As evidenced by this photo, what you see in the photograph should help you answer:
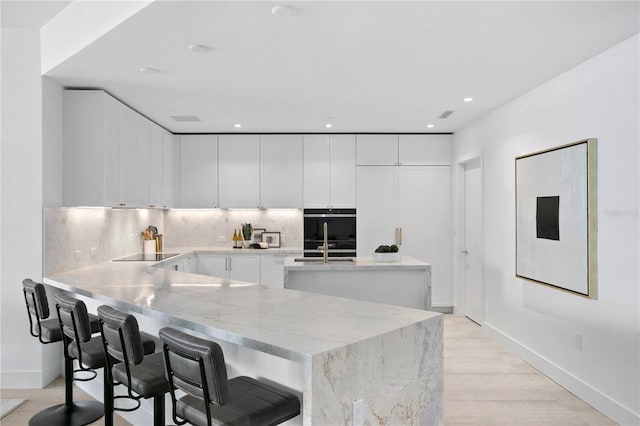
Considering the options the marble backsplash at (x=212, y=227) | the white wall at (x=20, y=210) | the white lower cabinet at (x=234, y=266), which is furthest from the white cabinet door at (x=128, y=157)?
the marble backsplash at (x=212, y=227)

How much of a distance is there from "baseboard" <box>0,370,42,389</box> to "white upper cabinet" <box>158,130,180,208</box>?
106 inches

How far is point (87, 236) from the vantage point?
441 centimetres

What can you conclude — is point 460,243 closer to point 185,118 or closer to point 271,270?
point 271,270

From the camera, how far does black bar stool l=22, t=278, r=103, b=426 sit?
300cm

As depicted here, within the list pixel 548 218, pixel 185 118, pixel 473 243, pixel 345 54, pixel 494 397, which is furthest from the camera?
pixel 473 243

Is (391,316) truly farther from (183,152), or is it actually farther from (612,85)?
(183,152)

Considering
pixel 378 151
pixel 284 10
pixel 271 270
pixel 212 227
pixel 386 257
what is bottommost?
pixel 271 270

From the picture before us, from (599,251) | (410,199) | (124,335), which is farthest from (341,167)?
(124,335)

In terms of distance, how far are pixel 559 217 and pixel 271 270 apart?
3715 millimetres

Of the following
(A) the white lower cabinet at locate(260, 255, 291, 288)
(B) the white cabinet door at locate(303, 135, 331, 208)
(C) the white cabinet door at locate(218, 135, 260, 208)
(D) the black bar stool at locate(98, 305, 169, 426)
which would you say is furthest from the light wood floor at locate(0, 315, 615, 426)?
(C) the white cabinet door at locate(218, 135, 260, 208)

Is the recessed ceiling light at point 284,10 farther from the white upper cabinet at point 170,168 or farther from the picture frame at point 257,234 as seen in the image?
the picture frame at point 257,234

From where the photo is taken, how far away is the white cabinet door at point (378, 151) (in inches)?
255

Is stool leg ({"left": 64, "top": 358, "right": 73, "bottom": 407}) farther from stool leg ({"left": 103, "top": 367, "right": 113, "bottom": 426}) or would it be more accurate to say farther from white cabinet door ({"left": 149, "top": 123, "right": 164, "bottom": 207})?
white cabinet door ({"left": 149, "top": 123, "right": 164, "bottom": 207})

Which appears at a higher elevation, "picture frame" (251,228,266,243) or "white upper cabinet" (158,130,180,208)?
"white upper cabinet" (158,130,180,208)
